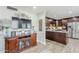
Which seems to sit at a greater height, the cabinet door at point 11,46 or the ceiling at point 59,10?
the ceiling at point 59,10

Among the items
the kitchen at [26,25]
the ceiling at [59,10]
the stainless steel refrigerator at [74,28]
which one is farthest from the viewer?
the stainless steel refrigerator at [74,28]

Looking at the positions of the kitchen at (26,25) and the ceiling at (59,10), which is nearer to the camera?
the kitchen at (26,25)

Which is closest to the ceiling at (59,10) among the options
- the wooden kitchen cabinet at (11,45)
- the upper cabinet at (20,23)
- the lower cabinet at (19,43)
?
the upper cabinet at (20,23)

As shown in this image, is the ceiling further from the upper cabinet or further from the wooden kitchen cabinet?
the wooden kitchen cabinet

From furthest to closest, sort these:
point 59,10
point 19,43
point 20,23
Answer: point 19,43
point 59,10
point 20,23

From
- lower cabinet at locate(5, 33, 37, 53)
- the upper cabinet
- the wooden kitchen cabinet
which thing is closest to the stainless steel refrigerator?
lower cabinet at locate(5, 33, 37, 53)

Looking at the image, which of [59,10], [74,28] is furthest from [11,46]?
[74,28]

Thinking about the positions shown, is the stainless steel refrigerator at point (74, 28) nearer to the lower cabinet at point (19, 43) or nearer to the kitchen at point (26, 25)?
the kitchen at point (26, 25)

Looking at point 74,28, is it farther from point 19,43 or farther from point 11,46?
point 11,46
